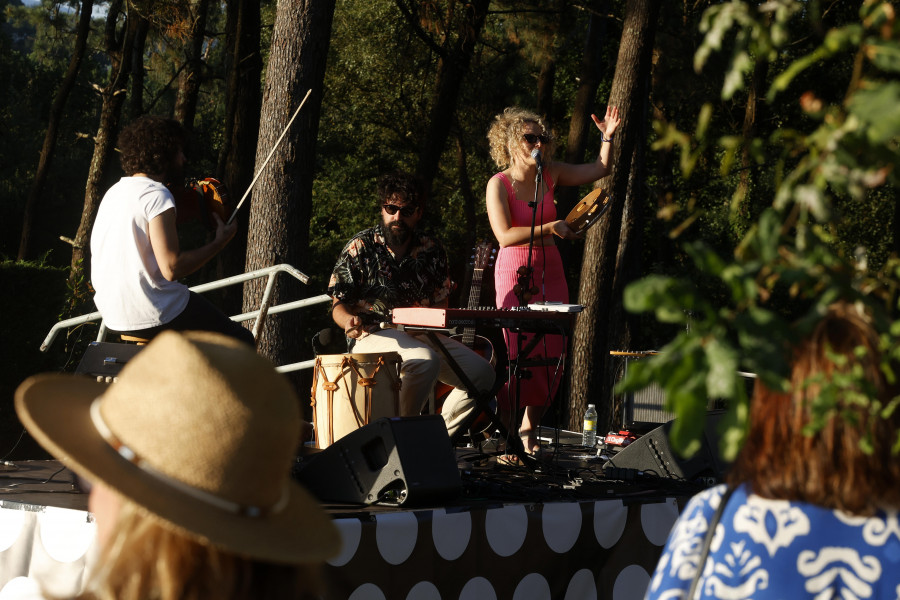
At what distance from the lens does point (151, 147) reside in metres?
4.24

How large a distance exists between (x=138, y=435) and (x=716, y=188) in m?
22.2

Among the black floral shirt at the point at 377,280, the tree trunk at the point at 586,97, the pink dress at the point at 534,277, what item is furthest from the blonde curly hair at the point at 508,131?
the tree trunk at the point at 586,97

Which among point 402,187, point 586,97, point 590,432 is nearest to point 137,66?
point 586,97

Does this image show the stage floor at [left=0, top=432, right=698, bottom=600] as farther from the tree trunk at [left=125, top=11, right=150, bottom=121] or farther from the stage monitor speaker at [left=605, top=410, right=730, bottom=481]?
the tree trunk at [left=125, top=11, right=150, bottom=121]

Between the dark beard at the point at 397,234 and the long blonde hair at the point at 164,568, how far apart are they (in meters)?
4.13

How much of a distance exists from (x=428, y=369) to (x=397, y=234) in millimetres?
767

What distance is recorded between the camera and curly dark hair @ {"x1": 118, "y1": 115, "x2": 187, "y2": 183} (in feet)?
13.9

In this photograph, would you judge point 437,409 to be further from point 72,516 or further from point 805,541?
point 805,541

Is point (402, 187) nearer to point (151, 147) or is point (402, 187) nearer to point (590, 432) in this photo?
point (151, 147)

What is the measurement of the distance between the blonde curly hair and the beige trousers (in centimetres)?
109

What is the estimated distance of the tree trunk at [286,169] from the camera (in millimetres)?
6156

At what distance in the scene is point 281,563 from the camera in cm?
119

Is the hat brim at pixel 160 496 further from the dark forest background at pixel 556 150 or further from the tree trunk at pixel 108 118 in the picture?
the tree trunk at pixel 108 118

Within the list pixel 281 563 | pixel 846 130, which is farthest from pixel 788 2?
pixel 281 563
